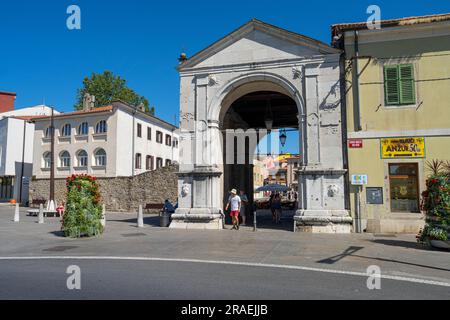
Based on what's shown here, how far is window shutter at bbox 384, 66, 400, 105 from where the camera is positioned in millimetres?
13852

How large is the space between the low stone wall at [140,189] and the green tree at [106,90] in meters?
20.3

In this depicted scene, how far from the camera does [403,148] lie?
44.6 ft

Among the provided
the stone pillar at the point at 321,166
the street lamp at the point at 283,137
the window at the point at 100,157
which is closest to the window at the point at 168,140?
the window at the point at 100,157

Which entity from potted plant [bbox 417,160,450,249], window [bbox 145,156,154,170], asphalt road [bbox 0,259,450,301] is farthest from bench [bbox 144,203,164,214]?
potted plant [bbox 417,160,450,249]

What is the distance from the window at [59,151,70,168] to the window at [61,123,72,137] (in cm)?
177

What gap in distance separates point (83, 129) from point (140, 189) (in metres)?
10.2

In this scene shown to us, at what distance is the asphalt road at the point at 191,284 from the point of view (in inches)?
220

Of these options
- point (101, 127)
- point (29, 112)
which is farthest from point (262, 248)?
point (29, 112)

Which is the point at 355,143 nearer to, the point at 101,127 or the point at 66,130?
the point at 101,127

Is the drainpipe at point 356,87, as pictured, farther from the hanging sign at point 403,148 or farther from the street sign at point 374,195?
the street sign at point 374,195

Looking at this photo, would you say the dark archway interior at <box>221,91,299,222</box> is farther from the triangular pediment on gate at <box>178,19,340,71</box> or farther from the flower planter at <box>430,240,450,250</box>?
the flower planter at <box>430,240,450,250</box>

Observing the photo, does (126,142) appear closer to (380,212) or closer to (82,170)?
(82,170)

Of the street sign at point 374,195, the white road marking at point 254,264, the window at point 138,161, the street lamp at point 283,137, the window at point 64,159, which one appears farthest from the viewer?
the window at point 138,161

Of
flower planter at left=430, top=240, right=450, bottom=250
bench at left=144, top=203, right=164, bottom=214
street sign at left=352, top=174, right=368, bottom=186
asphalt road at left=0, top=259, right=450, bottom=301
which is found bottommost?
asphalt road at left=0, top=259, right=450, bottom=301
